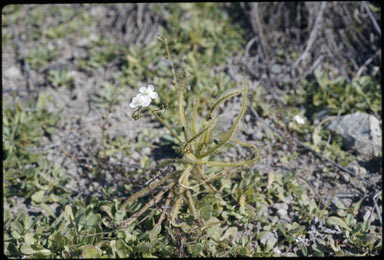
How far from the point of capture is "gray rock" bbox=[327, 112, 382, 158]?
318 centimetres

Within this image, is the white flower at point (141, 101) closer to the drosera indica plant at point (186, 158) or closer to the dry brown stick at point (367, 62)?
the drosera indica plant at point (186, 158)

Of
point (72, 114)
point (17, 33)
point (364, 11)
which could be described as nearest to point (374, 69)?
point (364, 11)

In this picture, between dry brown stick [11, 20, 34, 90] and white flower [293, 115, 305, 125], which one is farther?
dry brown stick [11, 20, 34, 90]

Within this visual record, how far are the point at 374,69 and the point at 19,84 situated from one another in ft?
11.6

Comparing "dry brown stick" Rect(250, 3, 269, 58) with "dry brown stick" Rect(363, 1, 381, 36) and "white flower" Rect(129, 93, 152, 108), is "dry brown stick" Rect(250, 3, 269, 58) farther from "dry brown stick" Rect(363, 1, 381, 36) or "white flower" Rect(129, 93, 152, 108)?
Result: "white flower" Rect(129, 93, 152, 108)

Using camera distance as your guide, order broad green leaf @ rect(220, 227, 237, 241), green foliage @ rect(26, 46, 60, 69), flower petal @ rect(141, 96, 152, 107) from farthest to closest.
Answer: green foliage @ rect(26, 46, 60, 69) → broad green leaf @ rect(220, 227, 237, 241) → flower petal @ rect(141, 96, 152, 107)

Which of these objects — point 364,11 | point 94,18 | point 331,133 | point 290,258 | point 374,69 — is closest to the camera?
point 290,258

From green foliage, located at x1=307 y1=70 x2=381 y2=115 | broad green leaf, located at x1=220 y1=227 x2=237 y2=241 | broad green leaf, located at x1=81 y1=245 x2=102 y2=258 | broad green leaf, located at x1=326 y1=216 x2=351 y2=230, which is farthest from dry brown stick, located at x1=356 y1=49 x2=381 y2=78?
broad green leaf, located at x1=81 y1=245 x2=102 y2=258

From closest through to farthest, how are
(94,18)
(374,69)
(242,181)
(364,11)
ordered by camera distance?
1. (242,181)
2. (374,69)
3. (364,11)
4. (94,18)

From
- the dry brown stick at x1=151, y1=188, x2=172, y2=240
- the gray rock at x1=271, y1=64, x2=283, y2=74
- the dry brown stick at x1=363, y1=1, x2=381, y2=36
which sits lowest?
the dry brown stick at x1=151, y1=188, x2=172, y2=240

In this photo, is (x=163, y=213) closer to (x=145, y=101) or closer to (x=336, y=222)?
(x=145, y=101)

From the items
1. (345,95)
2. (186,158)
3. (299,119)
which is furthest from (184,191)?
Result: (345,95)

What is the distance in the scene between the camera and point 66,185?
3041mm

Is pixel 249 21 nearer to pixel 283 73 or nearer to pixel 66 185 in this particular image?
pixel 283 73
